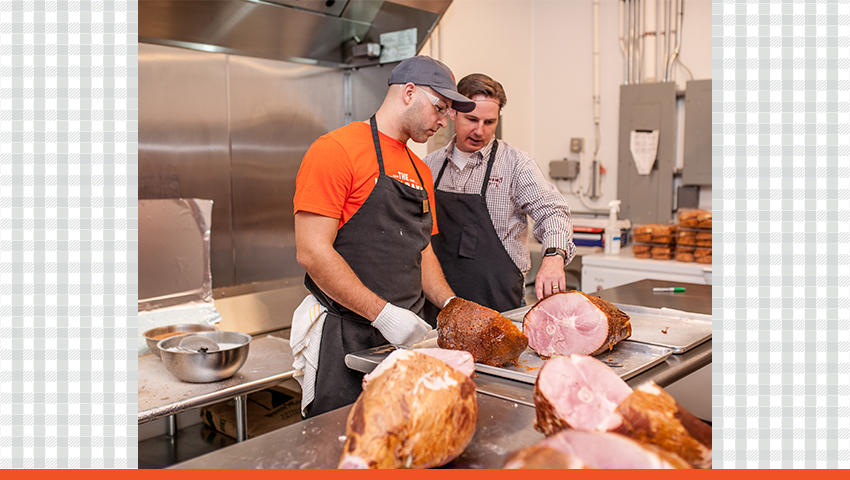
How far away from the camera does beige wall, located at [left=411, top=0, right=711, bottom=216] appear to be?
16.3 ft

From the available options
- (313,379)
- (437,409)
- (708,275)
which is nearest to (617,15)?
(708,275)

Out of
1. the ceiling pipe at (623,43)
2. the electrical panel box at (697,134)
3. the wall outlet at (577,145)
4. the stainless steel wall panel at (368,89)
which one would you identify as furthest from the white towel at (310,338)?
the ceiling pipe at (623,43)

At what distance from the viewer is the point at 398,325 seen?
1.87m

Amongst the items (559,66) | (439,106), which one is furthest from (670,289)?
(559,66)

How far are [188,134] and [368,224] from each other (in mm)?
1955

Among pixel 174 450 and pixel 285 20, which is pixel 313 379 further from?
pixel 285 20

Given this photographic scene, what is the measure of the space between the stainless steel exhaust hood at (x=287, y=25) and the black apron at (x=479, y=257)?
1.32m

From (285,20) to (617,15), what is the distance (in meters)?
3.10

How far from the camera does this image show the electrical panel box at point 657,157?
196 inches

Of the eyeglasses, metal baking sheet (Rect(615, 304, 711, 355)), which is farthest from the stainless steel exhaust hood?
metal baking sheet (Rect(615, 304, 711, 355))

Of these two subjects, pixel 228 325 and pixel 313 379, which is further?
pixel 228 325

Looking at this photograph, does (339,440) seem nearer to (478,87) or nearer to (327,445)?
(327,445)

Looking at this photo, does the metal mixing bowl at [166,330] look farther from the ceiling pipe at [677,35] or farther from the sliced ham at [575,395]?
the ceiling pipe at [677,35]

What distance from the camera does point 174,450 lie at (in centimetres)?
323
